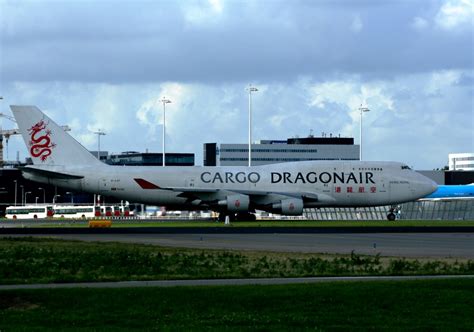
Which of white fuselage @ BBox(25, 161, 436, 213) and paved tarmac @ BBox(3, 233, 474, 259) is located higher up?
white fuselage @ BBox(25, 161, 436, 213)

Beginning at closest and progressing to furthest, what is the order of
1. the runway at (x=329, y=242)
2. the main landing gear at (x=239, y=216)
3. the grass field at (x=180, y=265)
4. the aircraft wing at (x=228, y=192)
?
the grass field at (x=180, y=265)
the runway at (x=329, y=242)
the aircraft wing at (x=228, y=192)
the main landing gear at (x=239, y=216)

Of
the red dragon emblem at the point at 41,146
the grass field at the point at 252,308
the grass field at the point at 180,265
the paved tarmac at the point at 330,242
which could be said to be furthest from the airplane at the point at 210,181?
the grass field at the point at 252,308

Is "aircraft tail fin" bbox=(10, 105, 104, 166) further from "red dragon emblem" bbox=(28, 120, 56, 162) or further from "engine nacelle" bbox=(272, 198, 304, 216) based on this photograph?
"engine nacelle" bbox=(272, 198, 304, 216)

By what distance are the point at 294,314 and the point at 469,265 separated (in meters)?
14.1

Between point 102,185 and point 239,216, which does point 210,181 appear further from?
point 102,185

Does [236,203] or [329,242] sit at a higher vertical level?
[236,203]

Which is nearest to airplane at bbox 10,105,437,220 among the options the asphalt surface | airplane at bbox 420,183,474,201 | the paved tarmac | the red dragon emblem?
the red dragon emblem

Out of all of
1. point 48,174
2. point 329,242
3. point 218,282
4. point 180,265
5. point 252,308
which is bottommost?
point 252,308

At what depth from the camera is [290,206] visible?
83562 millimetres

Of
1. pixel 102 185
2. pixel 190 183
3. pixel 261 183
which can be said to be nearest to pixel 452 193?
pixel 261 183

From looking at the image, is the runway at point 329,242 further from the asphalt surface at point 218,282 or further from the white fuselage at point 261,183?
the white fuselage at point 261,183

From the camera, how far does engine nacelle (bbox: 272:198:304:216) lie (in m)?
83.7

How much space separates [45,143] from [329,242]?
40999 millimetres

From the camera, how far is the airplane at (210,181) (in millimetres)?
84562
